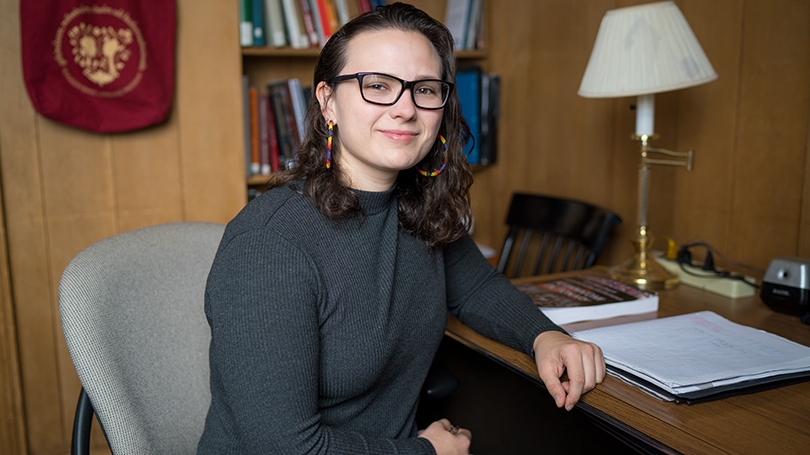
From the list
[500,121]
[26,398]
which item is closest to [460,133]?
[500,121]

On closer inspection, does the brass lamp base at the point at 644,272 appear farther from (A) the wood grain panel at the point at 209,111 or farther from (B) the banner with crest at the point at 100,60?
(B) the banner with crest at the point at 100,60

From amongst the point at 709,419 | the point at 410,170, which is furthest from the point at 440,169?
the point at 709,419

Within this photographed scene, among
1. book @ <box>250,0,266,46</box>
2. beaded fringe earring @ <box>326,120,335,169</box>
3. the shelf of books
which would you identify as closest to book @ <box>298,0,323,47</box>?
the shelf of books

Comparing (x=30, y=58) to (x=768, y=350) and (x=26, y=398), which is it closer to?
(x=26, y=398)

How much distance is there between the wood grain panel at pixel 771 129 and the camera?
1.47 metres

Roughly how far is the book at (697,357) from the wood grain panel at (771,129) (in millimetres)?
487

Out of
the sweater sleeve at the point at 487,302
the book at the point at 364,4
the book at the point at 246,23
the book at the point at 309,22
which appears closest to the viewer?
the sweater sleeve at the point at 487,302

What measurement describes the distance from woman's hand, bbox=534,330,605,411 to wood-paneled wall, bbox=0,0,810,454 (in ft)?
2.74

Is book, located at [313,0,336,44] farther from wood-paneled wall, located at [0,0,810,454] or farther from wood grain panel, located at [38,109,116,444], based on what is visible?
wood grain panel, located at [38,109,116,444]

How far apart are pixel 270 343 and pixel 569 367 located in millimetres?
448

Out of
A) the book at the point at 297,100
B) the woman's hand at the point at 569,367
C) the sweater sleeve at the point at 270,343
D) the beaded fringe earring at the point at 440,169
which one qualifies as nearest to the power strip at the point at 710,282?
the woman's hand at the point at 569,367

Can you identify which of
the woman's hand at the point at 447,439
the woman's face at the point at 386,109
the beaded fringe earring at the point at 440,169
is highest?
the woman's face at the point at 386,109

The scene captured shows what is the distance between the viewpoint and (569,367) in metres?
0.98

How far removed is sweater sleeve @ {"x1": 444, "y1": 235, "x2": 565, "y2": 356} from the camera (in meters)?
1.17
